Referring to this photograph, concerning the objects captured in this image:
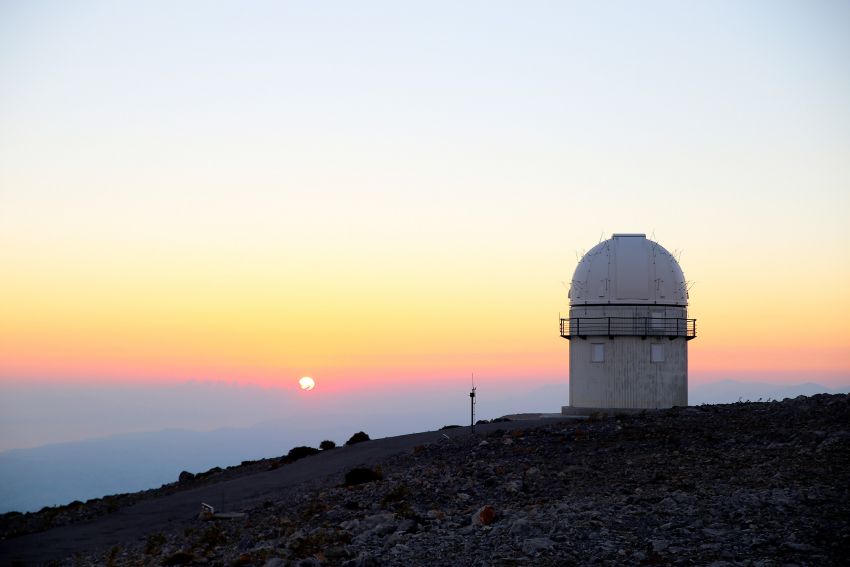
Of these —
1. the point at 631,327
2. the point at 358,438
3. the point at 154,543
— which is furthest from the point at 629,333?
the point at 154,543

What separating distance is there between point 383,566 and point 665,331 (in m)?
21.4

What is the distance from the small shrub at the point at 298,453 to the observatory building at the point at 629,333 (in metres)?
10.1

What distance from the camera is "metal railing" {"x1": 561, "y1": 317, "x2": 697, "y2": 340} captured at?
1316 inches

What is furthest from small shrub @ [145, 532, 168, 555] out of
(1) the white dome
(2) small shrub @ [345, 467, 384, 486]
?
(1) the white dome

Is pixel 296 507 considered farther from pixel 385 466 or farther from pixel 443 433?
pixel 443 433

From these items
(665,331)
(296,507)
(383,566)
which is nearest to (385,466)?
(296,507)

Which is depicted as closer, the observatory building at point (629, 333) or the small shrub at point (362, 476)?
the small shrub at point (362, 476)

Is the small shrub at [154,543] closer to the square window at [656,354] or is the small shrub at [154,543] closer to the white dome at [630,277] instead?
the white dome at [630,277]

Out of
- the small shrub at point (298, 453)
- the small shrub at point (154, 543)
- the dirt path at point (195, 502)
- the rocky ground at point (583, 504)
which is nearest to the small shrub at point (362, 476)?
the rocky ground at point (583, 504)

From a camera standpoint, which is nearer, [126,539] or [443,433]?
[126,539]

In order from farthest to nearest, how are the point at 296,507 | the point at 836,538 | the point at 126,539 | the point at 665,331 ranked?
the point at 665,331 → the point at 126,539 → the point at 296,507 → the point at 836,538

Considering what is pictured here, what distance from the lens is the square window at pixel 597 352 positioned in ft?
111

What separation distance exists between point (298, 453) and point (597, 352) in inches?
481

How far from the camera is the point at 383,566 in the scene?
48.1ft
